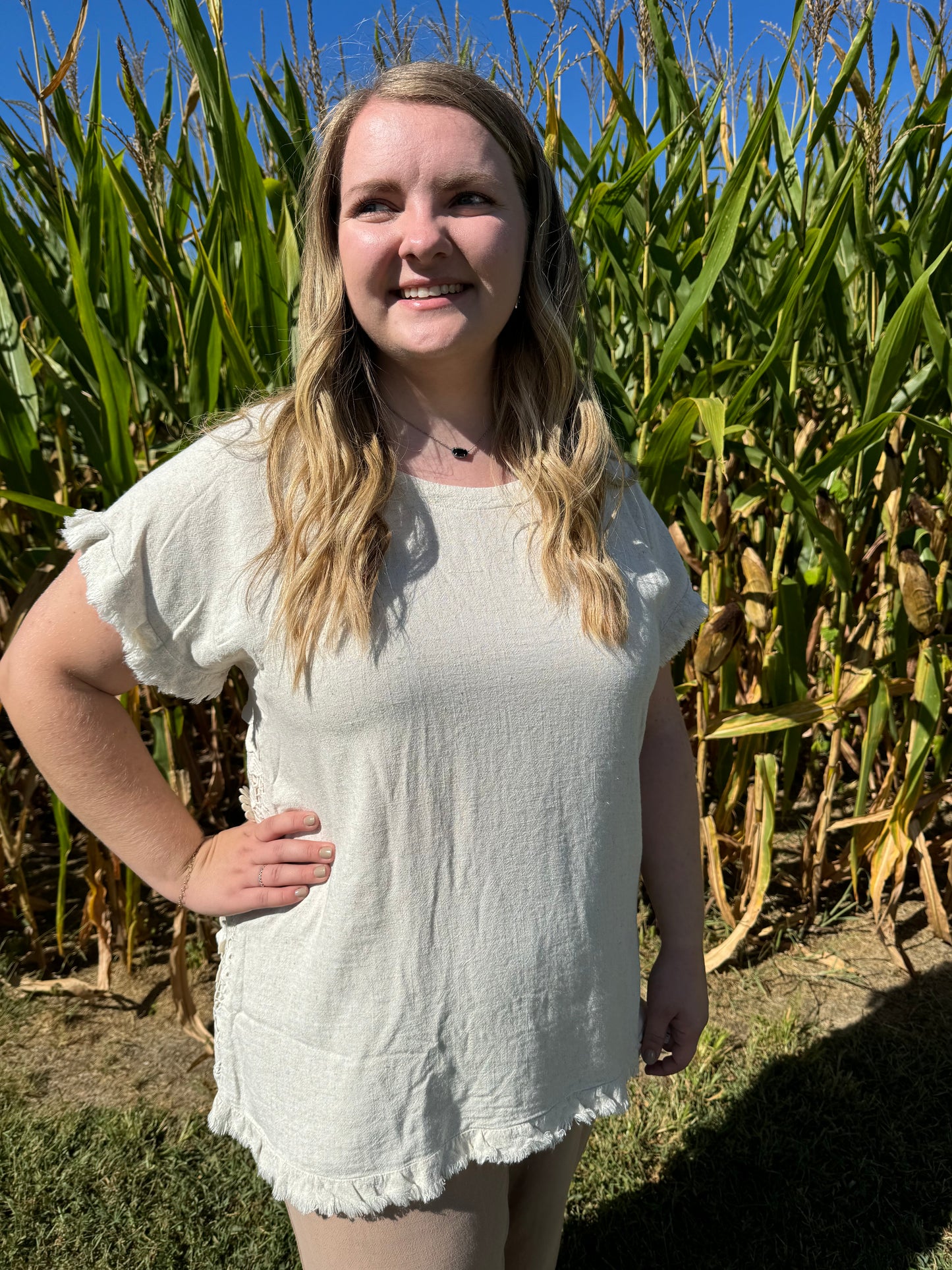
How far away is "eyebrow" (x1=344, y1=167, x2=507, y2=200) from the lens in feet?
3.25

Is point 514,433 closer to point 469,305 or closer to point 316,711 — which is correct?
point 469,305

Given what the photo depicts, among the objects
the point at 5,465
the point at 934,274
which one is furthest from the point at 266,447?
the point at 934,274

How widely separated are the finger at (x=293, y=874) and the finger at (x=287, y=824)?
32 millimetres

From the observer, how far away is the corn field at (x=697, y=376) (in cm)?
161

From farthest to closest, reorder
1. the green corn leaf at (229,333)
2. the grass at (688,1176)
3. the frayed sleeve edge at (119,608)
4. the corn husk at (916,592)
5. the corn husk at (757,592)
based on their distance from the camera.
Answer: the corn husk at (757,592) < the corn husk at (916,592) < the grass at (688,1176) < the green corn leaf at (229,333) < the frayed sleeve edge at (119,608)

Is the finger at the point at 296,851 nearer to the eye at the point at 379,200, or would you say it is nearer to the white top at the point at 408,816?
the white top at the point at 408,816

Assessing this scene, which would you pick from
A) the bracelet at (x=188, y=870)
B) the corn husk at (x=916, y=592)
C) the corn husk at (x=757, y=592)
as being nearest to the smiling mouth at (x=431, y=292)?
the bracelet at (x=188, y=870)

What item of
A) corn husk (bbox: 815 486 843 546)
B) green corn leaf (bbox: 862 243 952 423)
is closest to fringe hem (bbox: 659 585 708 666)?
green corn leaf (bbox: 862 243 952 423)

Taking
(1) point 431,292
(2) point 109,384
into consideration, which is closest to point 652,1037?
(1) point 431,292

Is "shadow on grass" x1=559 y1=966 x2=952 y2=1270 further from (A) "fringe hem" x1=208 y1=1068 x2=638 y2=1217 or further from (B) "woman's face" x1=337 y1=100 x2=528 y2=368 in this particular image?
(B) "woman's face" x1=337 y1=100 x2=528 y2=368

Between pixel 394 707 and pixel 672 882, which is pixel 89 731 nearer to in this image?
pixel 394 707

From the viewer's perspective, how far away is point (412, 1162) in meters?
0.95

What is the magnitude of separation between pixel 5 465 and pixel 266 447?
0.99m

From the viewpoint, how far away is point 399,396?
1.11 meters
